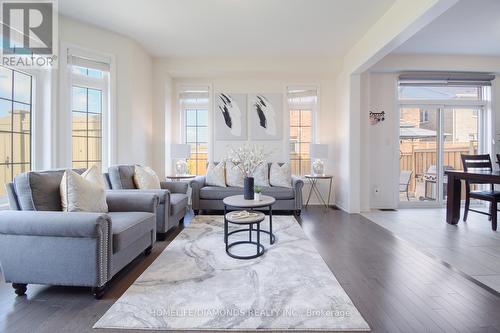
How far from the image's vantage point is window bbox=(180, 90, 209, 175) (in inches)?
214

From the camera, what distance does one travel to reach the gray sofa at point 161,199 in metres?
3.09

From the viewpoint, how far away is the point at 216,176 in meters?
4.62

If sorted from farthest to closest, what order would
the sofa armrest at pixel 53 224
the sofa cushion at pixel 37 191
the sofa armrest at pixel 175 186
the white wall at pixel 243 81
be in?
1. the white wall at pixel 243 81
2. the sofa armrest at pixel 175 186
3. the sofa cushion at pixel 37 191
4. the sofa armrest at pixel 53 224

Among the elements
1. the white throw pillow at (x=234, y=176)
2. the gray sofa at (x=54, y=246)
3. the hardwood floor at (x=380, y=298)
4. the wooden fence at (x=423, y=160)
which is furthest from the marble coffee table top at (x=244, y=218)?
the wooden fence at (x=423, y=160)

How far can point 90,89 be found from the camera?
3.88 m

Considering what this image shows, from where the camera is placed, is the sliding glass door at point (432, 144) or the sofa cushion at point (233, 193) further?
the sliding glass door at point (432, 144)

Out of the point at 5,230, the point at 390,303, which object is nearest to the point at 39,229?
the point at 5,230

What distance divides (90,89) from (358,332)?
4.50 metres

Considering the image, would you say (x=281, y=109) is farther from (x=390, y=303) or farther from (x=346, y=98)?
(x=390, y=303)

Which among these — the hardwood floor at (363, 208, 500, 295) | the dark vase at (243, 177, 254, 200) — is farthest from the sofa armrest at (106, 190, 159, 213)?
the hardwood floor at (363, 208, 500, 295)

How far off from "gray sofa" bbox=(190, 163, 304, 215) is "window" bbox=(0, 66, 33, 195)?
2.27 metres

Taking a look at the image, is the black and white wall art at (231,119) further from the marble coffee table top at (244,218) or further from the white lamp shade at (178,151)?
the marble coffee table top at (244,218)

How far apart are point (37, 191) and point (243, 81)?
13.7 ft

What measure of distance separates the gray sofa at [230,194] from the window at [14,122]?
7.45 ft
